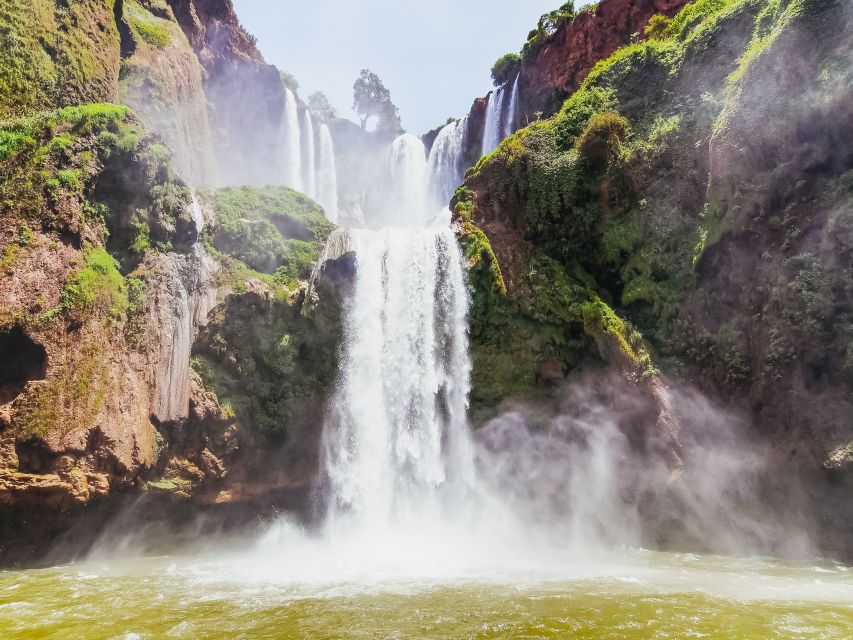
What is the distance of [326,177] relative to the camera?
45438 millimetres

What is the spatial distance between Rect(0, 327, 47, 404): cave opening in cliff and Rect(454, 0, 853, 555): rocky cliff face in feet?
42.9

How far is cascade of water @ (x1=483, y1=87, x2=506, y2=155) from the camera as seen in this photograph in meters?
33.4

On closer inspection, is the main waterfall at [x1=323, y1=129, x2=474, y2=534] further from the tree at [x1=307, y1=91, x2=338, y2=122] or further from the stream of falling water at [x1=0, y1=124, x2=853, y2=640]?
the tree at [x1=307, y1=91, x2=338, y2=122]

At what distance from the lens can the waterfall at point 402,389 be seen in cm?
1669

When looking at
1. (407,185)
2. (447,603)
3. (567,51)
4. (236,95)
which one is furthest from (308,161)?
(447,603)

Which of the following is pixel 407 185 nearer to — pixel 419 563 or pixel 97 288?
pixel 97 288

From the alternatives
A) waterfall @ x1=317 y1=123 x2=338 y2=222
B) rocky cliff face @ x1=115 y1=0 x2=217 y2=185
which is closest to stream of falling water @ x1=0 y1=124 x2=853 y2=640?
rocky cliff face @ x1=115 y1=0 x2=217 y2=185

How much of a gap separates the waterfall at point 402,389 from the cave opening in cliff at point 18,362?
28.5 ft

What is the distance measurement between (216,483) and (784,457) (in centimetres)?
1678

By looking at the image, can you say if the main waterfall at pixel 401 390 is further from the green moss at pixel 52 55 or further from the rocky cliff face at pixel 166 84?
the rocky cliff face at pixel 166 84

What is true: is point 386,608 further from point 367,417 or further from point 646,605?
point 367,417

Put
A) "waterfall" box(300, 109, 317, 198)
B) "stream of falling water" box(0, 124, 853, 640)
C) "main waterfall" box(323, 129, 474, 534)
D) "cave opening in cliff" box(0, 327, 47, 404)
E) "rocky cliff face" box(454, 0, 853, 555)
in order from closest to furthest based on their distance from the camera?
"stream of falling water" box(0, 124, 853, 640) < "cave opening in cliff" box(0, 327, 47, 404) < "rocky cliff face" box(454, 0, 853, 555) < "main waterfall" box(323, 129, 474, 534) < "waterfall" box(300, 109, 317, 198)

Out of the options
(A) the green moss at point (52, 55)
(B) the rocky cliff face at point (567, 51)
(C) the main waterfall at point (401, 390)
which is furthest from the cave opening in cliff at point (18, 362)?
(B) the rocky cliff face at point (567, 51)

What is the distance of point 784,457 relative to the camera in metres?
13.3
